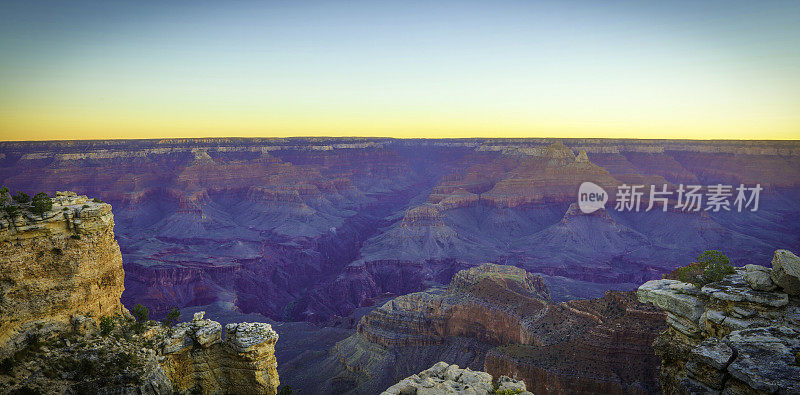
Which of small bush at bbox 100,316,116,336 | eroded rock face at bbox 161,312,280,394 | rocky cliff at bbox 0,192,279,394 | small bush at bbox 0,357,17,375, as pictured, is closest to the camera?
small bush at bbox 0,357,17,375

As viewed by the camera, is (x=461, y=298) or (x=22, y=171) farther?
(x=22, y=171)

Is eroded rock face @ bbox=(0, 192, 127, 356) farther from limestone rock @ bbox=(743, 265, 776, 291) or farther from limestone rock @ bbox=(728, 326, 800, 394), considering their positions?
limestone rock @ bbox=(743, 265, 776, 291)

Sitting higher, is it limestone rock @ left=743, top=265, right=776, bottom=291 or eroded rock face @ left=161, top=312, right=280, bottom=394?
limestone rock @ left=743, top=265, right=776, bottom=291

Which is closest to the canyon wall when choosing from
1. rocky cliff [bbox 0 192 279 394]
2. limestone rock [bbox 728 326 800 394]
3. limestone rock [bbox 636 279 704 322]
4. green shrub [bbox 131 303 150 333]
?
rocky cliff [bbox 0 192 279 394]

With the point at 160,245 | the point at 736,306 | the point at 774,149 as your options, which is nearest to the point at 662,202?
the point at 774,149

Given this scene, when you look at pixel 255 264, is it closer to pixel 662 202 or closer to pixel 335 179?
pixel 335 179

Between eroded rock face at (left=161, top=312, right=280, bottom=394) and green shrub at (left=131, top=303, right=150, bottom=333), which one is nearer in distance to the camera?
green shrub at (left=131, top=303, right=150, bottom=333)

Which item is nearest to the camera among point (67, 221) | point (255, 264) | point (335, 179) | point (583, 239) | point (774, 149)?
point (67, 221)

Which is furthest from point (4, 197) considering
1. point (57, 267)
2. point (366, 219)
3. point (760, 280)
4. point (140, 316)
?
point (366, 219)

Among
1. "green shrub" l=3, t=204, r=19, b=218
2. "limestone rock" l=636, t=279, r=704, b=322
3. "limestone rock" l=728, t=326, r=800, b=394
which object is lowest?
"limestone rock" l=636, t=279, r=704, b=322
